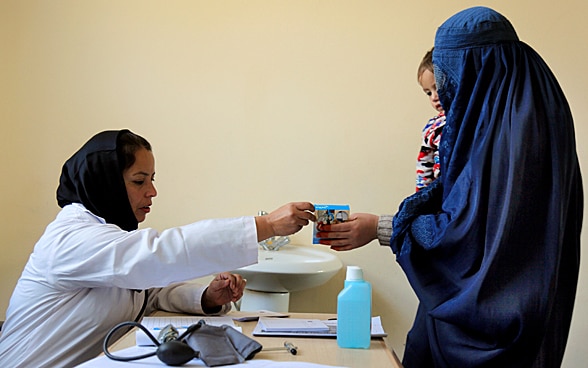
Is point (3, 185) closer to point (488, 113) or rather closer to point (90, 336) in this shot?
point (90, 336)

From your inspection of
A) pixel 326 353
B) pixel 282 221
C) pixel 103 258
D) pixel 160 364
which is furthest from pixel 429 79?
pixel 160 364

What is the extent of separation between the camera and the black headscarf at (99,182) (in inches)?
71.1

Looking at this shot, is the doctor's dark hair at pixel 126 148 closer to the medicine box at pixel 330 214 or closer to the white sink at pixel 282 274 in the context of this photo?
the medicine box at pixel 330 214

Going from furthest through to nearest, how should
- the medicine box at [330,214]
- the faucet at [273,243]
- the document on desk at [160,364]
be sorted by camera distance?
the faucet at [273,243] → the medicine box at [330,214] → the document on desk at [160,364]

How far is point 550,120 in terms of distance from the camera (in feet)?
4.37

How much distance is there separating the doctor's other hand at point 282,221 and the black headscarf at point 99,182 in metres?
0.43

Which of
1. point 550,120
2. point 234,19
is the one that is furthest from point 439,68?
point 234,19

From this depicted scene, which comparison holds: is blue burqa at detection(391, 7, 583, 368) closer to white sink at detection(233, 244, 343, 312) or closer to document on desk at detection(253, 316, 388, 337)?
document on desk at detection(253, 316, 388, 337)

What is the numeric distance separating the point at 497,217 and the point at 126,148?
1.07 meters

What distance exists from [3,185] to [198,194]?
2.82ft

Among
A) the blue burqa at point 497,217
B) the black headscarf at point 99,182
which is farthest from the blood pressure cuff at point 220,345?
the black headscarf at point 99,182

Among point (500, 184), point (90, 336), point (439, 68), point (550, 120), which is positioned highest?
point (439, 68)

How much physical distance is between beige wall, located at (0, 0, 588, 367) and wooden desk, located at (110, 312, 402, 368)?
1.35m

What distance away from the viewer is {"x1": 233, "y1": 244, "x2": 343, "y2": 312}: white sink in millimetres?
2467
